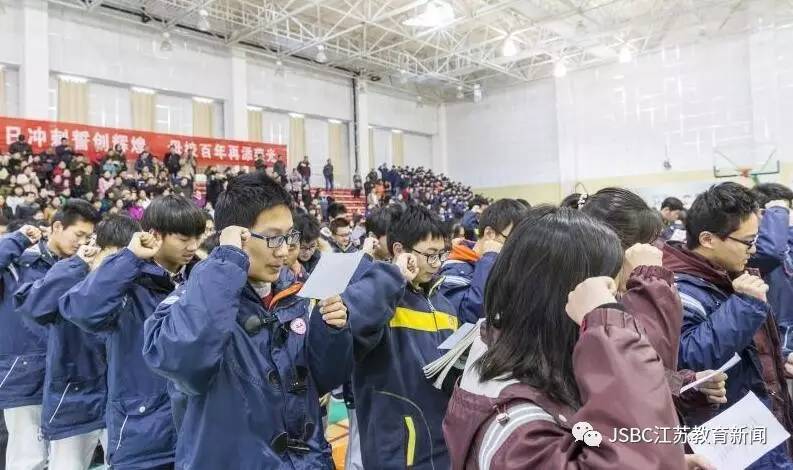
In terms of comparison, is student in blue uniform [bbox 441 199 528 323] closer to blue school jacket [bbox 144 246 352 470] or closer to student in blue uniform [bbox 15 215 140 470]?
blue school jacket [bbox 144 246 352 470]

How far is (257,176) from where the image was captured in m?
1.77

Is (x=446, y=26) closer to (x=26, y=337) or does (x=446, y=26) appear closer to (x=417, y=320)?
(x=26, y=337)

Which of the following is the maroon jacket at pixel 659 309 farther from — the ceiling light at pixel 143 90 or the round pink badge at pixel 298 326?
the ceiling light at pixel 143 90

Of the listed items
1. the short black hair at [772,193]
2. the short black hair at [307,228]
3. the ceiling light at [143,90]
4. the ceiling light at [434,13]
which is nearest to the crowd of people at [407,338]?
the short black hair at [772,193]

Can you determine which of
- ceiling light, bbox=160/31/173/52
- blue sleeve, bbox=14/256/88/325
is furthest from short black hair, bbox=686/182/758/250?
ceiling light, bbox=160/31/173/52

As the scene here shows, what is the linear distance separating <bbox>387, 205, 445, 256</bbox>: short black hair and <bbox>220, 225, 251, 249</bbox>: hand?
0.83 metres

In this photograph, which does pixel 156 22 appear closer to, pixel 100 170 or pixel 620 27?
pixel 100 170

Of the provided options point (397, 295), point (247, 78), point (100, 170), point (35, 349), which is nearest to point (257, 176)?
point (397, 295)

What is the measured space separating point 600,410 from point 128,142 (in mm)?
13392

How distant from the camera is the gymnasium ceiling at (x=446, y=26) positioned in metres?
13.1

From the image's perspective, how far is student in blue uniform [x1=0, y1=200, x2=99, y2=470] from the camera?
304 centimetres

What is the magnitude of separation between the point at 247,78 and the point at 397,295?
1514 centimetres

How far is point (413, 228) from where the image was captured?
224 cm

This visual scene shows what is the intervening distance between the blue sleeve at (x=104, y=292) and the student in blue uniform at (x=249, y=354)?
62cm
